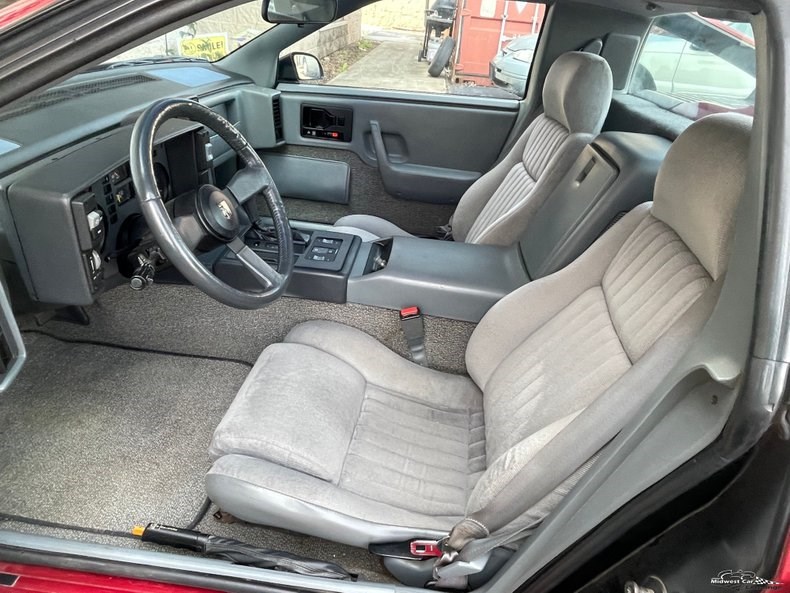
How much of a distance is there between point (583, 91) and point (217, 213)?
3.79ft

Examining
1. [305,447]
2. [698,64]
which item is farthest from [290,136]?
[305,447]

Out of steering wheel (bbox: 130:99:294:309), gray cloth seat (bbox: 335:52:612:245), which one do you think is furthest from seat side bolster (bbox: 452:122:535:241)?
steering wheel (bbox: 130:99:294:309)

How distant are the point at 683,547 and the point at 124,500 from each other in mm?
1283

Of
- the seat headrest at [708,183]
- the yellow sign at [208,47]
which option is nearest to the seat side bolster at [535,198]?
the seat headrest at [708,183]

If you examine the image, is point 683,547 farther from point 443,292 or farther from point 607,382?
point 443,292

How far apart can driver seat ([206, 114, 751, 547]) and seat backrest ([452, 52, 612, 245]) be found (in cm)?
54

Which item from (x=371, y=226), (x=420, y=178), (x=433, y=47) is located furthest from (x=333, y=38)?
(x=371, y=226)

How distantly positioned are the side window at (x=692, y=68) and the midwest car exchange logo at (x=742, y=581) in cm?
160

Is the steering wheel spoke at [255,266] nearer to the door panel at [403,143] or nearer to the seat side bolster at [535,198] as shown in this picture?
the seat side bolster at [535,198]

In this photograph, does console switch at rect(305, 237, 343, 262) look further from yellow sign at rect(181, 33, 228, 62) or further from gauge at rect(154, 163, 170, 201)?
yellow sign at rect(181, 33, 228, 62)

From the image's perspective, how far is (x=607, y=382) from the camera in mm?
1045

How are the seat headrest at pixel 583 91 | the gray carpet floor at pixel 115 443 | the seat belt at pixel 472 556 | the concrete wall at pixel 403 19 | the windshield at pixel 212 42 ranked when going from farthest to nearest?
the concrete wall at pixel 403 19 → the windshield at pixel 212 42 → the seat headrest at pixel 583 91 → the gray carpet floor at pixel 115 443 → the seat belt at pixel 472 556

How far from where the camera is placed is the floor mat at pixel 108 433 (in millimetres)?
1455

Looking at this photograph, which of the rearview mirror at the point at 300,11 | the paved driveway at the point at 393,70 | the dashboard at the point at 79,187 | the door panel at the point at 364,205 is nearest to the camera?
the dashboard at the point at 79,187
